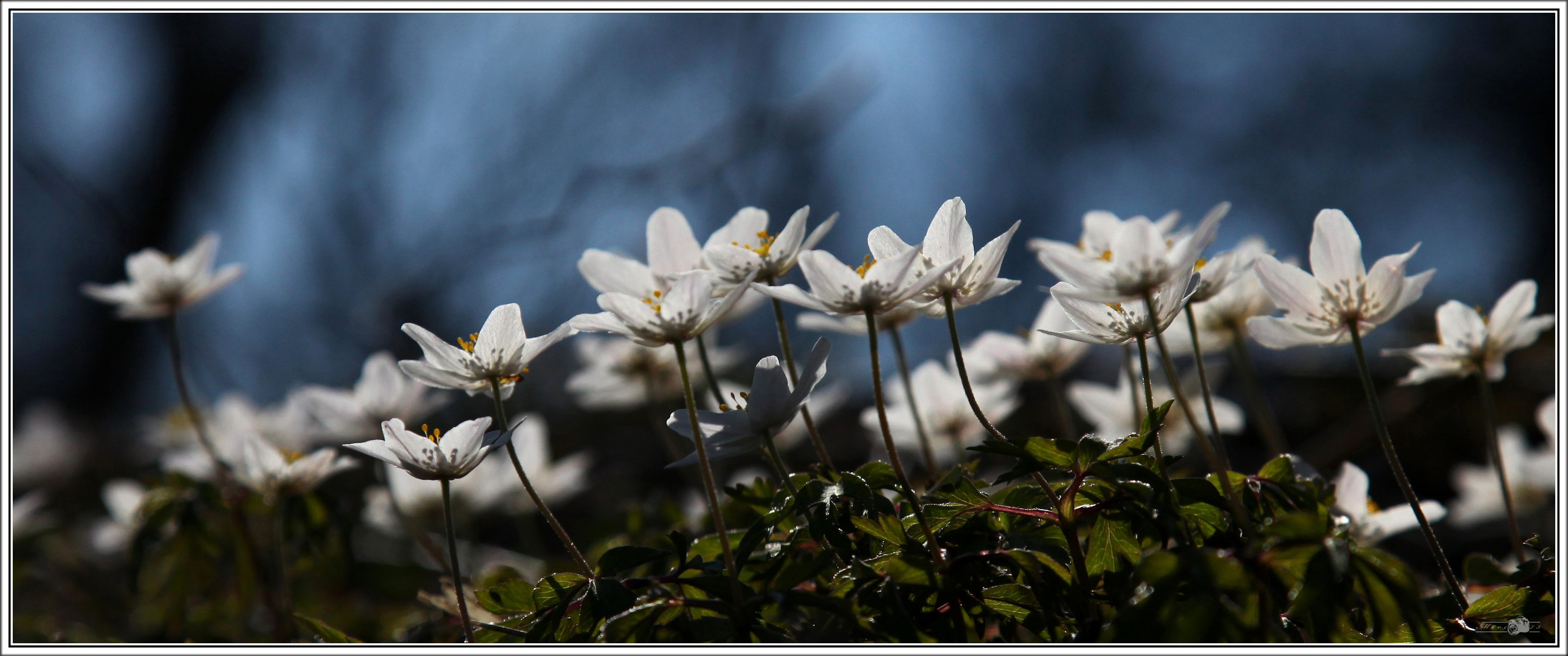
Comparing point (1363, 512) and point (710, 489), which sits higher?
point (710, 489)

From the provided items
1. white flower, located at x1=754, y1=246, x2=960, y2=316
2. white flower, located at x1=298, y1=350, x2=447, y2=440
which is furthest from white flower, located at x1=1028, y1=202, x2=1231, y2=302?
white flower, located at x1=298, y1=350, x2=447, y2=440

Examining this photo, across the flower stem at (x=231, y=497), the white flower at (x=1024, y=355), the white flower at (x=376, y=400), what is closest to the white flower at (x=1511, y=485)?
the white flower at (x=1024, y=355)

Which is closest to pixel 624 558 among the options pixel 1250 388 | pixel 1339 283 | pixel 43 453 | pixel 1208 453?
pixel 1208 453

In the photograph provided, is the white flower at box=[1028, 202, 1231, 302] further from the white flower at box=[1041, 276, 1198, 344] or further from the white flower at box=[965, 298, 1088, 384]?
the white flower at box=[965, 298, 1088, 384]

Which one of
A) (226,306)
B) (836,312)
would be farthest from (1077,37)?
(836,312)

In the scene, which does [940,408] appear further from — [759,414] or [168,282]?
[168,282]

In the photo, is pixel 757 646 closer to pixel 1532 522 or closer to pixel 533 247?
pixel 1532 522
